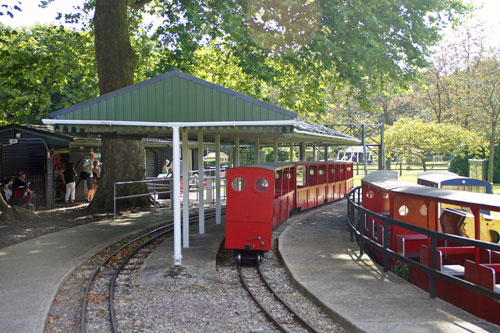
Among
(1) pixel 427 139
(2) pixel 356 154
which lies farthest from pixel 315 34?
(2) pixel 356 154

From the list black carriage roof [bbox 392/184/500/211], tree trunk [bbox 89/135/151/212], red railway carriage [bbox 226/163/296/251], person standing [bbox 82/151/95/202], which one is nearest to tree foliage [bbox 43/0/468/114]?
tree trunk [bbox 89/135/151/212]

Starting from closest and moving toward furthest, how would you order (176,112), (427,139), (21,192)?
(176,112) → (21,192) → (427,139)

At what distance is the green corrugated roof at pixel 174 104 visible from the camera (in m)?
10.4

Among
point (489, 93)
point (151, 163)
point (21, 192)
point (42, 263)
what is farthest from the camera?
point (151, 163)

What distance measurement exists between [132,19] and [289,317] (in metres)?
19.8

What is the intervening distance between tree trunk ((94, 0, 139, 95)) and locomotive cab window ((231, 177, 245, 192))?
9.25 meters

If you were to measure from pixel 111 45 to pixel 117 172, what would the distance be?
4.70m

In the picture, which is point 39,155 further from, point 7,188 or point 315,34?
point 315,34

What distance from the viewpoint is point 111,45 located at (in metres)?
18.5

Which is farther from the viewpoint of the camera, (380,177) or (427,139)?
(427,139)

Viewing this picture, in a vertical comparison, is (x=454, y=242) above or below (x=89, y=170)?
below

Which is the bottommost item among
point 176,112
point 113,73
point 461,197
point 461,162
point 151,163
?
point 461,197

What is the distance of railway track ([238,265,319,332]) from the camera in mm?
6945

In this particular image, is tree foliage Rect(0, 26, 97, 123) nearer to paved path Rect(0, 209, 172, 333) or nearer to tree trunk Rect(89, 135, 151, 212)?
tree trunk Rect(89, 135, 151, 212)
